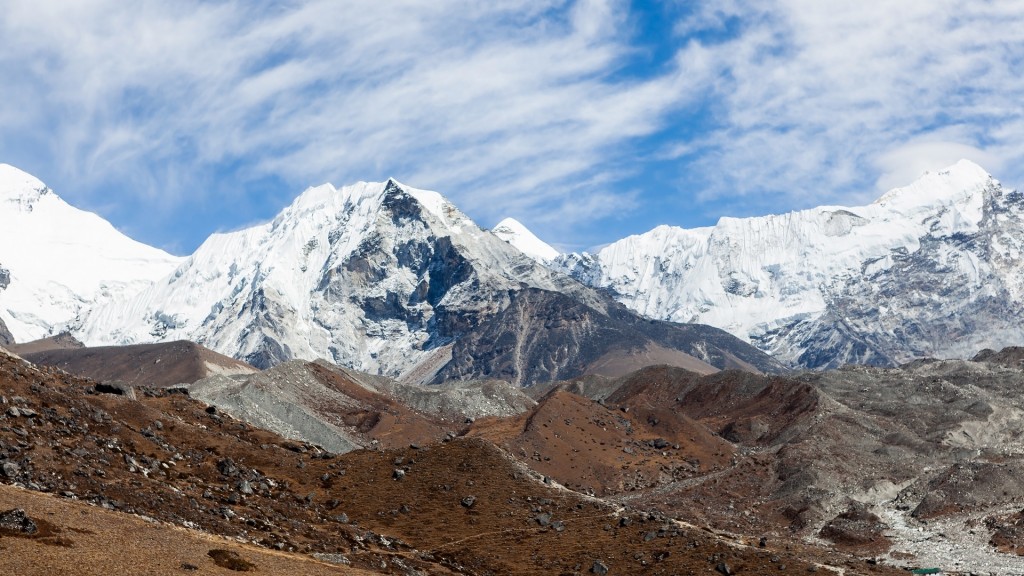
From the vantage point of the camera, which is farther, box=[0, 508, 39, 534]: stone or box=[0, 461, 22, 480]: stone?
box=[0, 461, 22, 480]: stone

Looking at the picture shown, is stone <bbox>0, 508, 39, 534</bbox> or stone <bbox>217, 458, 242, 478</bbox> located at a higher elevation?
stone <bbox>217, 458, 242, 478</bbox>

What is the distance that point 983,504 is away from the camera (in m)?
160

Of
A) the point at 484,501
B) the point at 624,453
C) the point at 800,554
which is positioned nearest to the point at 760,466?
the point at 624,453

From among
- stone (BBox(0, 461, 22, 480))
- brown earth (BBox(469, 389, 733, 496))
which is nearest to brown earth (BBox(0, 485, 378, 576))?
stone (BBox(0, 461, 22, 480))

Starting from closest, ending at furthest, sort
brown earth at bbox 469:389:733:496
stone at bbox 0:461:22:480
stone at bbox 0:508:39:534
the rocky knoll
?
stone at bbox 0:508:39:534, stone at bbox 0:461:22:480, the rocky knoll, brown earth at bbox 469:389:733:496

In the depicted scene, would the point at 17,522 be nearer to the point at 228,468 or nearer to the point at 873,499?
the point at 228,468

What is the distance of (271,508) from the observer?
9225 cm

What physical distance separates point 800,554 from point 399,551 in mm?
40649

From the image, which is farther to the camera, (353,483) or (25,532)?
(353,483)

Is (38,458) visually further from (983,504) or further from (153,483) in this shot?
(983,504)

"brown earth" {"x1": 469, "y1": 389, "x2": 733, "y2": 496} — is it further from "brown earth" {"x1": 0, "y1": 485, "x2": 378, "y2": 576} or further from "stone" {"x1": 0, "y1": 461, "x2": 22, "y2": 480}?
"stone" {"x1": 0, "y1": 461, "x2": 22, "y2": 480}

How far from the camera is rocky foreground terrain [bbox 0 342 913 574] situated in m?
67.9

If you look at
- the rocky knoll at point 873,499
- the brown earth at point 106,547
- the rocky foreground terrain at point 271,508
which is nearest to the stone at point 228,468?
the rocky foreground terrain at point 271,508

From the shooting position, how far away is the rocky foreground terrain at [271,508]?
67.9 meters
